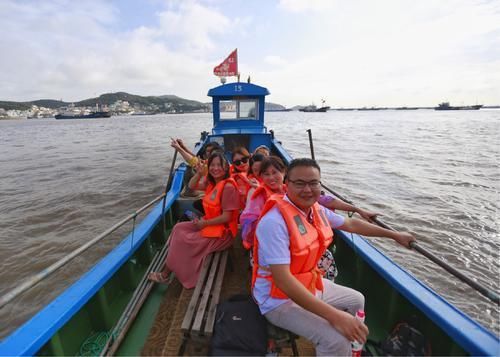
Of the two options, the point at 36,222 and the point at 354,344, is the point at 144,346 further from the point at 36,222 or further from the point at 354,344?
the point at 36,222

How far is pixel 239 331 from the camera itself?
6.57ft

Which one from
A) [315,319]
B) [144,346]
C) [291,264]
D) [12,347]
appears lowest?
[144,346]

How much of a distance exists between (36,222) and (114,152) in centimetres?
1294

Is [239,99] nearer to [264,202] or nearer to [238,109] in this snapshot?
[238,109]

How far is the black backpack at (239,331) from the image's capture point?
193 centimetres

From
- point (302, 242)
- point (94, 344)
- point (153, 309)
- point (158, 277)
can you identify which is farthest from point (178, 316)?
point (302, 242)

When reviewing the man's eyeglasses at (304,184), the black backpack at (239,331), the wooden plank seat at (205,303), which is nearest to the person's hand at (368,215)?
the man's eyeglasses at (304,184)

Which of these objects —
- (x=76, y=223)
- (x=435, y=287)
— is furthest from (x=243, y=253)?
(x=76, y=223)

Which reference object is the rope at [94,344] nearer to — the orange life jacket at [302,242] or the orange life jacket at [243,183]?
the orange life jacket at [302,242]

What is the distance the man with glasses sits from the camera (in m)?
1.64

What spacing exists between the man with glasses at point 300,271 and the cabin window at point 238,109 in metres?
8.95

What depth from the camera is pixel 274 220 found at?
5.75ft

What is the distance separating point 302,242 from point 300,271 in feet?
0.79

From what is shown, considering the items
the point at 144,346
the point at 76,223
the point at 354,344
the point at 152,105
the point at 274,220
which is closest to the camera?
the point at 274,220
